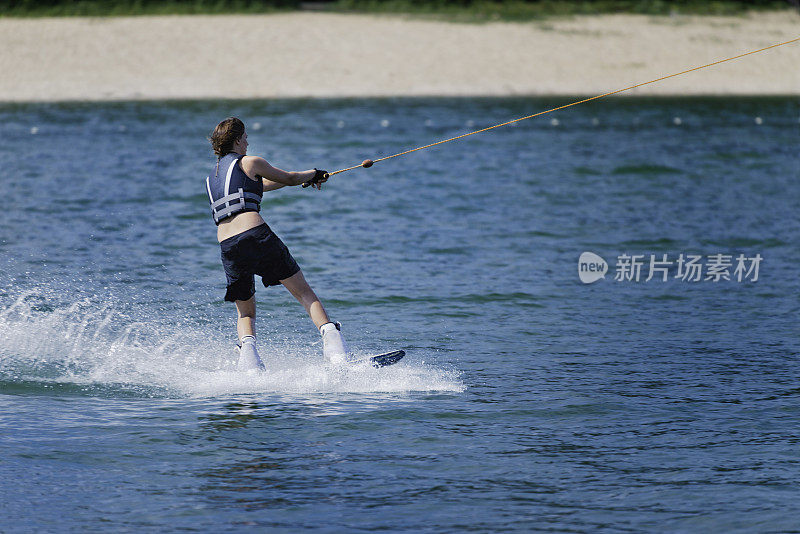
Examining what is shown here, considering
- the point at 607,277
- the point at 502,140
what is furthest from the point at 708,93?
the point at 607,277

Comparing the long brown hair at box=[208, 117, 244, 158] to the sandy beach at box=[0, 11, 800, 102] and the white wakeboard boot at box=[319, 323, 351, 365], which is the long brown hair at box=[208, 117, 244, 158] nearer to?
the white wakeboard boot at box=[319, 323, 351, 365]

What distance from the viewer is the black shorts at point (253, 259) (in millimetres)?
8148

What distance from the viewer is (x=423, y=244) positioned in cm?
1483

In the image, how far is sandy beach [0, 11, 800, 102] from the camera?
38.0m

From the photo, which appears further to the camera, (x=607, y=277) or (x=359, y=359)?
(x=607, y=277)

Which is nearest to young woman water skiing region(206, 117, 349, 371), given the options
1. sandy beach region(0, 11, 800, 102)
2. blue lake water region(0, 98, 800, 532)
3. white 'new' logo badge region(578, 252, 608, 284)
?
blue lake water region(0, 98, 800, 532)

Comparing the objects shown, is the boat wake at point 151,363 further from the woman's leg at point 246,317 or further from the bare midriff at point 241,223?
the bare midriff at point 241,223

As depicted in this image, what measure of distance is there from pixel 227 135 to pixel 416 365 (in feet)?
7.62

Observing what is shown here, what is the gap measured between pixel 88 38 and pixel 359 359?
35.2 meters

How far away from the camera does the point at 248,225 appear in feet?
26.7

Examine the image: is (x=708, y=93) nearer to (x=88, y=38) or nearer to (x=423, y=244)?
(x=88, y=38)

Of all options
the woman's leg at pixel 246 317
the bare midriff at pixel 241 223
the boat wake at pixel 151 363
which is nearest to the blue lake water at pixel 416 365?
the boat wake at pixel 151 363

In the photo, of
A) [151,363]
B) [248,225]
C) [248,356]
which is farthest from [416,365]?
[151,363]

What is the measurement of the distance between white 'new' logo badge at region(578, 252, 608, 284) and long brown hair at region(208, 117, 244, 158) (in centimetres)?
539
